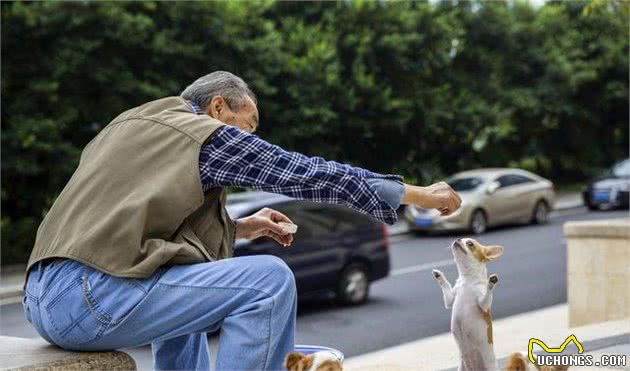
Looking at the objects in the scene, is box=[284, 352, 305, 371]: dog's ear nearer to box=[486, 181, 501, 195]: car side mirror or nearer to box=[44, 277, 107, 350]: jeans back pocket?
box=[44, 277, 107, 350]: jeans back pocket

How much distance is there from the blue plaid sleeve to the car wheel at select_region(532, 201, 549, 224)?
2025 cm

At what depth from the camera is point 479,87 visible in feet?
89.8

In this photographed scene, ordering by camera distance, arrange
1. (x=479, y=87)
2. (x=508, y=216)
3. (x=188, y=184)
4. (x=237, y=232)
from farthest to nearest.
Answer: (x=479, y=87) → (x=508, y=216) → (x=237, y=232) → (x=188, y=184)

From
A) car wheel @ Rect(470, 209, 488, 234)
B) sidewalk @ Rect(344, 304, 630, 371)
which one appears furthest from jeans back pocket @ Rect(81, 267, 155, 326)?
car wheel @ Rect(470, 209, 488, 234)

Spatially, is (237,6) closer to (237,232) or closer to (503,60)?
(503,60)

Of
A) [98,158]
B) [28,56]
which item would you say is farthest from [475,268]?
[28,56]

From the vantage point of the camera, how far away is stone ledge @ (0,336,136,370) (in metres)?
2.92

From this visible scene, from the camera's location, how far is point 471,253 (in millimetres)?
2988

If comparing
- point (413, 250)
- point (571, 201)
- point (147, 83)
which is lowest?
point (571, 201)

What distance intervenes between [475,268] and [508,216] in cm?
1881

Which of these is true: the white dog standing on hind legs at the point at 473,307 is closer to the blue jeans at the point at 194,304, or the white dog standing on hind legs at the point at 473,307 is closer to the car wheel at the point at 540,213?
the blue jeans at the point at 194,304

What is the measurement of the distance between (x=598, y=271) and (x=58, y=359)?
20.1ft

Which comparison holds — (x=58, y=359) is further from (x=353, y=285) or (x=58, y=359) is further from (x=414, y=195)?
(x=353, y=285)

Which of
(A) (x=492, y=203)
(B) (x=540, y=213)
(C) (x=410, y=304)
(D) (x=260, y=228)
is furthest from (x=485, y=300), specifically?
(B) (x=540, y=213)
